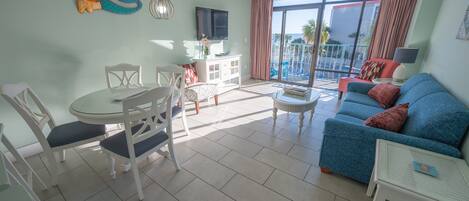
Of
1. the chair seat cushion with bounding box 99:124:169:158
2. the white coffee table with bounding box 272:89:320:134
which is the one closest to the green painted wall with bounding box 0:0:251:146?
the chair seat cushion with bounding box 99:124:169:158

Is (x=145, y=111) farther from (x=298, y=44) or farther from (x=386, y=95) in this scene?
(x=298, y=44)

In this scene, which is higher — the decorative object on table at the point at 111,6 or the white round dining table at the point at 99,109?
the decorative object on table at the point at 111,6

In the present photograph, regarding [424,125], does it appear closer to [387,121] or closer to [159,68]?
[387,121]

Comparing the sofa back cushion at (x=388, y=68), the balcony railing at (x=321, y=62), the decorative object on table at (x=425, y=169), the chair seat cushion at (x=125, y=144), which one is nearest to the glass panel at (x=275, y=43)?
the balcony railing at (x=321, y=62)

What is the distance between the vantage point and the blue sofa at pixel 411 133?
4.18 feet

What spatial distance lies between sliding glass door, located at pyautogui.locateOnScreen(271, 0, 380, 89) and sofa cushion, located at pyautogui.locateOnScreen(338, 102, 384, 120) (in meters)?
2.35

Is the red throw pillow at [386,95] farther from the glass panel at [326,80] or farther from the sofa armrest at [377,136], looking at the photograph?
the glass panel at [326,80]

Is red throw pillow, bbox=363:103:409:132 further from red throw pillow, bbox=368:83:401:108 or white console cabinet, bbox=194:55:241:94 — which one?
white console cabinet, bbox=194:55:241:94

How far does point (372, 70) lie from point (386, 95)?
129 cm

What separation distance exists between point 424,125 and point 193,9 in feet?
11.7

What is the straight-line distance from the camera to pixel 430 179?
40.5 inches

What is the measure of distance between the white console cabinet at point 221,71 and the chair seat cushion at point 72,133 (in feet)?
6.67

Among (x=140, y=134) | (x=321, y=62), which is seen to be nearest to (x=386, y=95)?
(x=321, y=62)

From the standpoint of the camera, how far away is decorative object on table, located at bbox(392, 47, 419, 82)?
2.82 m
